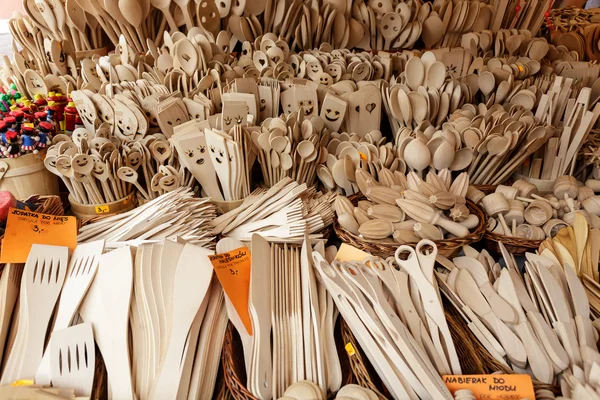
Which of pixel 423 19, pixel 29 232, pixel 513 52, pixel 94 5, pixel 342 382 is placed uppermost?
pixel 94 5

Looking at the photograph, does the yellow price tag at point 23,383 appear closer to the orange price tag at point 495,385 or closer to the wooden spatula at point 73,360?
the wooden spatula at point 73,360

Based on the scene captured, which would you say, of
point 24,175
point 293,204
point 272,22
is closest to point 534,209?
point 293,204

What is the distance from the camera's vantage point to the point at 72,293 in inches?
32.8

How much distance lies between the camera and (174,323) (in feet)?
2.44

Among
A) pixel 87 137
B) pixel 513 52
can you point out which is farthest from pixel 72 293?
pixel 513 52

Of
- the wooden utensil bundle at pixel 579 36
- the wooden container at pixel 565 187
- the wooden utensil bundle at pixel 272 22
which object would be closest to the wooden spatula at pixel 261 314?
the wooden container at pixel 565 187

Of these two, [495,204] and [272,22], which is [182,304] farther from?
[272,22]

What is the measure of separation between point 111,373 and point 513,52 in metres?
1.94

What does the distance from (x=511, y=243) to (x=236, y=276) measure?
672 millimetres

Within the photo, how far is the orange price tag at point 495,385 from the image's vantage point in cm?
65

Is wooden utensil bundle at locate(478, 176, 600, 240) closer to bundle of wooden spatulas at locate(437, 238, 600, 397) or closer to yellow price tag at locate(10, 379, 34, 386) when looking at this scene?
bundle of wooden spatulas at locate(437, 238, 600, 397)

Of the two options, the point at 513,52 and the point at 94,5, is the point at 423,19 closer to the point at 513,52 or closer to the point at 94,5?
the point at 513,52

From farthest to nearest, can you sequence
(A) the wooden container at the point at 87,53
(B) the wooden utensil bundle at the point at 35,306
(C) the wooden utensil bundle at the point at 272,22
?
(A) the wooden container at the point at 87,53, (C) the wooden utensil bundle at the point at 272,22, (B) the wooden utensil bundle at the point at 35,306

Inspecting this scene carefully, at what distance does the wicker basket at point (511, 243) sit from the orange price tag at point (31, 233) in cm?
100
